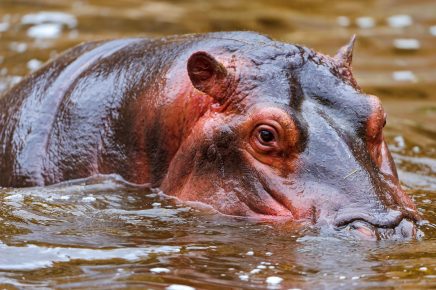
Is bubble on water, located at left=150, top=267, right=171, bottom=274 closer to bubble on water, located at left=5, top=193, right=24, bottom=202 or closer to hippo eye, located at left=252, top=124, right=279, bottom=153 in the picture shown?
hippo eye, located at left=252, top=124, right=279, bottom=153

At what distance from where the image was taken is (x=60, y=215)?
639cm

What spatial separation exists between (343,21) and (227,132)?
9922 millimetres

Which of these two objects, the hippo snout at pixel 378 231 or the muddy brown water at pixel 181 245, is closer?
the muddy brown water at pixel 181 245

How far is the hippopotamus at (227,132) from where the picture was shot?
6008 mm

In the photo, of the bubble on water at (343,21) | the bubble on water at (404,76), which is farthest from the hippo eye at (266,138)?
the bubble on water at (343,21)

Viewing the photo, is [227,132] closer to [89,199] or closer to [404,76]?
[89,199]

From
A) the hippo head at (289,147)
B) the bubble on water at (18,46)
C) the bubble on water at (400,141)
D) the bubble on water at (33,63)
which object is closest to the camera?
the hippo head at (289,147)

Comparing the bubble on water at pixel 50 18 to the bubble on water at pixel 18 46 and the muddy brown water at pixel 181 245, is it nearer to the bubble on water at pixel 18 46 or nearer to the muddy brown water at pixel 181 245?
the bubble on water at pixel 18 46

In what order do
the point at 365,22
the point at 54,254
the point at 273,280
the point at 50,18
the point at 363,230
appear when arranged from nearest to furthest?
the point at 273,280
the point at 54,254
the point at 363,230
the point at 50,18
the point at 365,22

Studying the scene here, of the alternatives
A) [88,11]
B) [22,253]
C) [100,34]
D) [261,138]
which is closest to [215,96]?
[261,138]

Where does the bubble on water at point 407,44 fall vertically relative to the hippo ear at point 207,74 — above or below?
above

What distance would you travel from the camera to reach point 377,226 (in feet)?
18.7

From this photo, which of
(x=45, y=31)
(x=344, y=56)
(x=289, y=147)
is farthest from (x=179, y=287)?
(x=45, y=31)

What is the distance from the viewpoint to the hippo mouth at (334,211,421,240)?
18.6 feet
